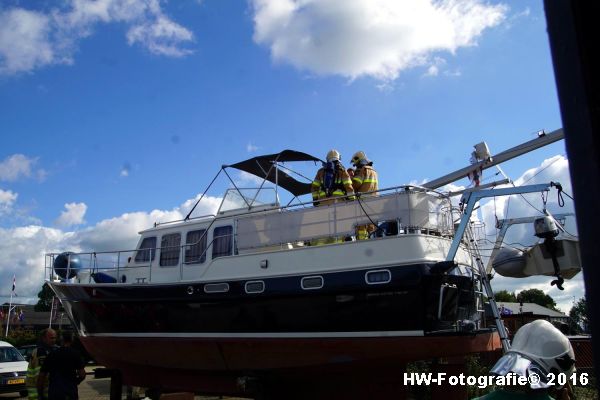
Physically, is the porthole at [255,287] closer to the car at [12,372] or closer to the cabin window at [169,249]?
the cabin window at [169,249]

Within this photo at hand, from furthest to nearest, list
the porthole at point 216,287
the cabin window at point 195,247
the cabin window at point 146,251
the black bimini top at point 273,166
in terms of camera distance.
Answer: the cabin window at point 146,251 → the black bimini top at point 273,166 → the cabin window at point 195,247 → the porthole at point 216,287

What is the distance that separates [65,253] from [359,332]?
7089 millimetres

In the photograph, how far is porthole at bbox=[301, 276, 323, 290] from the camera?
7888mm

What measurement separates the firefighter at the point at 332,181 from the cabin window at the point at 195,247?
2451 mm

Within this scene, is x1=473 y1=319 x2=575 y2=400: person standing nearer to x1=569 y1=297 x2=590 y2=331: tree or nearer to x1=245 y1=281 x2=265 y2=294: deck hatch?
x1=569 y1=297 x2=590 y2=331: tree

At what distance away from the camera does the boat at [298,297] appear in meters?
7.44

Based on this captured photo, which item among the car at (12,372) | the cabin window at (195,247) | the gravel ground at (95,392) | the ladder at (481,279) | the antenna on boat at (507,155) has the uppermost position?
the antenna on boat at (507,155)

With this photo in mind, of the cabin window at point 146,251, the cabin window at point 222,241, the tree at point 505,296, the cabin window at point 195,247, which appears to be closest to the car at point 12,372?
the cabin window at point 146,251

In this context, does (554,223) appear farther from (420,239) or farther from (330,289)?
(330,289)

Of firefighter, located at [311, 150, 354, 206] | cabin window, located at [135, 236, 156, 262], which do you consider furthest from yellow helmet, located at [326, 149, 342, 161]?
cabin window, located at [135, 236, 156, 262]

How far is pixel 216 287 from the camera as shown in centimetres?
870

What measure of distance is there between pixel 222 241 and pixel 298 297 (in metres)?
2.51

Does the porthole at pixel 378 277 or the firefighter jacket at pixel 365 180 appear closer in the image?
the porthole at pixel 378 277

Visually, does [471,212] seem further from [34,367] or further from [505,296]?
[505,296]
